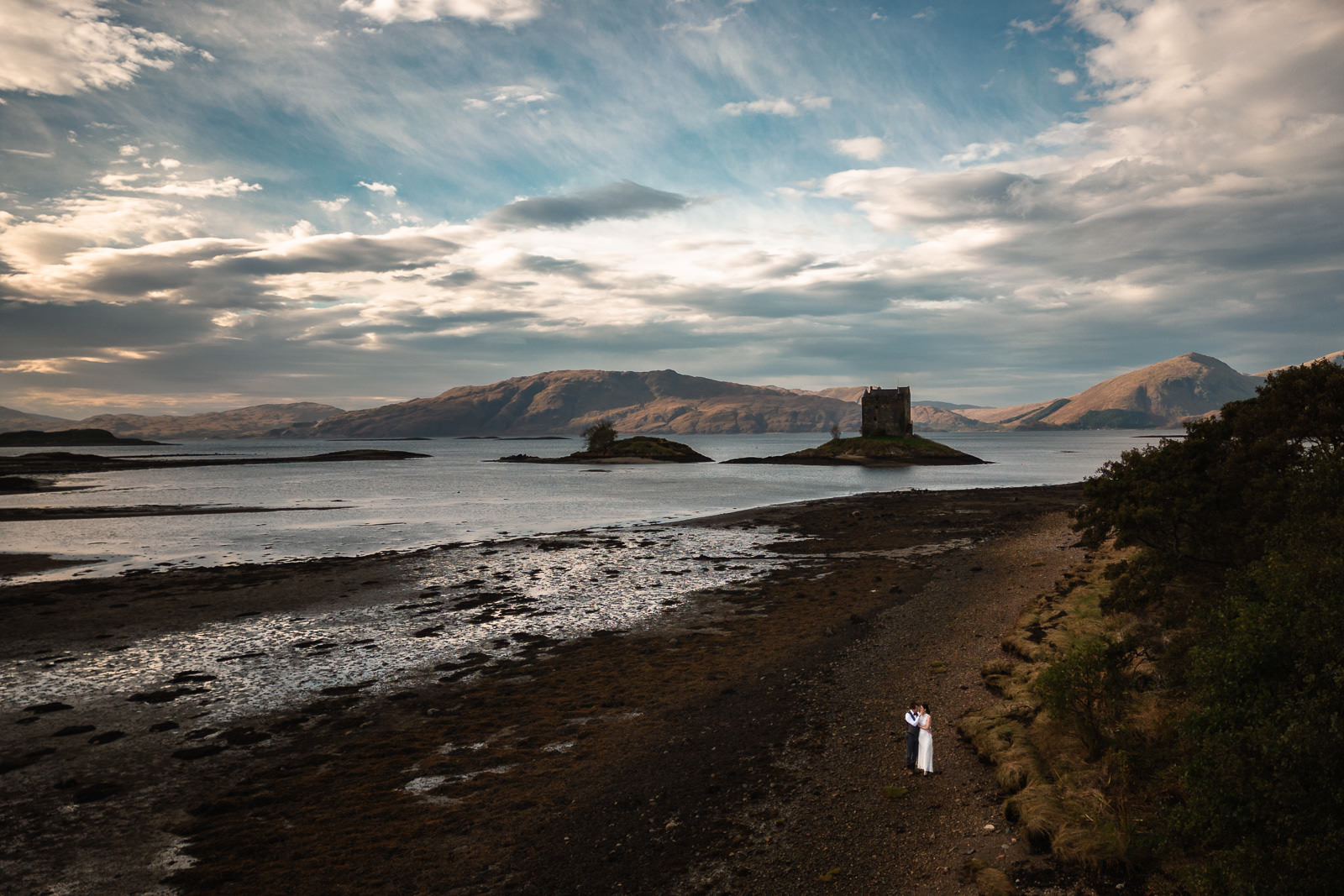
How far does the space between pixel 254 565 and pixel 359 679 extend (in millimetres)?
22066

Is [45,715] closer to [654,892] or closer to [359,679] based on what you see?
[359,679]

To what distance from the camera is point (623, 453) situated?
176m

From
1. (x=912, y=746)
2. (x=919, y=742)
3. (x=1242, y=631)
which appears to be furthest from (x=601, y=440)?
(x=1242, y=631)

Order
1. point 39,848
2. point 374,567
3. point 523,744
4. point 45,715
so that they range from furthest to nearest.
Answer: point 374,567
point 45,715
point 523,744
point 39,848

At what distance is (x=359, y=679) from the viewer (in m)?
Answer: 19.9

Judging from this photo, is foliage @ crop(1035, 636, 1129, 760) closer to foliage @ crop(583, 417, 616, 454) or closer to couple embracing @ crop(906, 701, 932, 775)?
couple embracing @ crop(906, 701, 932, 775)

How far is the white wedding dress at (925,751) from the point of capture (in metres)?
13.1

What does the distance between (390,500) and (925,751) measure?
72.6 metres

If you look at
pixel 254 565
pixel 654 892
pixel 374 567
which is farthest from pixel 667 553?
pixel 654 892

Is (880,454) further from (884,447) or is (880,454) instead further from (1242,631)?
(1242,631)

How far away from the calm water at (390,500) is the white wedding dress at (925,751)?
37768 mm

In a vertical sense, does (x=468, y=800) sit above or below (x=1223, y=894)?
below

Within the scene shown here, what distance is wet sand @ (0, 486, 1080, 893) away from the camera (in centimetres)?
1077

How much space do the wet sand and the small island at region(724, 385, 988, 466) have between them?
12846 centimetres
